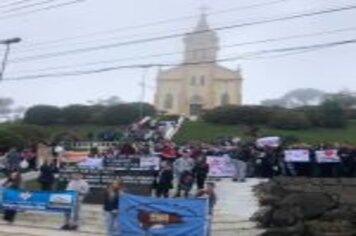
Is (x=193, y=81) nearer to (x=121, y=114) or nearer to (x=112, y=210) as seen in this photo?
(x=121, y=114)

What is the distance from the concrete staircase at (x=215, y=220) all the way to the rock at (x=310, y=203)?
1.31 m

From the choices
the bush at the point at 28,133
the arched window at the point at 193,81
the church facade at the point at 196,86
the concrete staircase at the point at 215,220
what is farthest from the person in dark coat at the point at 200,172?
the arched window at the point at 193,81

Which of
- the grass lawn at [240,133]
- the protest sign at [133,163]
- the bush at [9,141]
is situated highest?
the grass lawn at [240,133]

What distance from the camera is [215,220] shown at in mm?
26578

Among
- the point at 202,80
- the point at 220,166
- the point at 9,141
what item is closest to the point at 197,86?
the point at 202,80

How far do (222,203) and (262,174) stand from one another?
4.97m

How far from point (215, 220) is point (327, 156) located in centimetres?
754

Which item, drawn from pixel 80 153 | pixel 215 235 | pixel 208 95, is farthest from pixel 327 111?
pixel 208 95

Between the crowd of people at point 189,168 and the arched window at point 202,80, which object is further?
the arched window at point 202,80

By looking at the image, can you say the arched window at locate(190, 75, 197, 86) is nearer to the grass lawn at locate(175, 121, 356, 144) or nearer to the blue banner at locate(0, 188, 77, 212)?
the grass lawn at locate(175, 121, 356, 144)

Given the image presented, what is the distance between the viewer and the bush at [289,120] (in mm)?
71188

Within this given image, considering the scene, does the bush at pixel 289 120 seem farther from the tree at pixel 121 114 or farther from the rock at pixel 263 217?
the rock at pixel 263 217

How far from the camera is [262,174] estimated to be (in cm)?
3397

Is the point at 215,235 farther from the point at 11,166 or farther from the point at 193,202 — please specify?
the point at 11,166
